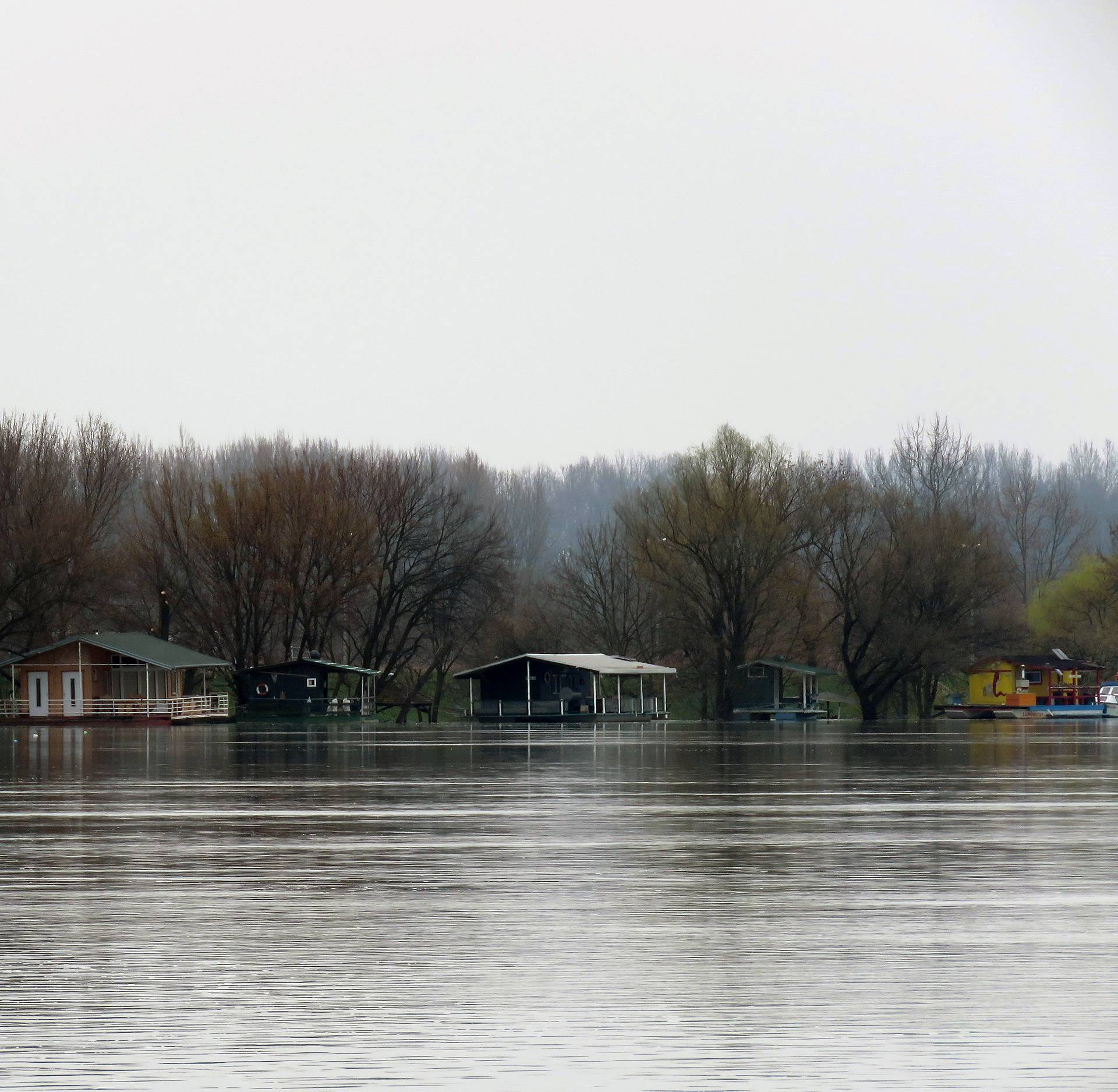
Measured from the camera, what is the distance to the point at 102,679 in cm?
6550

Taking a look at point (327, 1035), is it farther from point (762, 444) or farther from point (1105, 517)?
point (1105, 517)

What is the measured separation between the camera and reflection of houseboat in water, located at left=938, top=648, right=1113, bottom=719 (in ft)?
230

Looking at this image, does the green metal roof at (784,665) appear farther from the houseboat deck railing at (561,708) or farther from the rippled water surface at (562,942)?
the rippled water surface at (562,942)

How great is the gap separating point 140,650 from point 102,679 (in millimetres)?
2831

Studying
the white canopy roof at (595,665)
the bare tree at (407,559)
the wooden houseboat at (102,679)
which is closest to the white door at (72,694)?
the wooden houseboat at (102,679)

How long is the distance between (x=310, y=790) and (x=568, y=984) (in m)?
12.7

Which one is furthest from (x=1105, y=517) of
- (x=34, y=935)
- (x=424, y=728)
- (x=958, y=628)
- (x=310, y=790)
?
(x=34, y=935)

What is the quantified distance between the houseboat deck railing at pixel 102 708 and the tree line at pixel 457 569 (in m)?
3.48

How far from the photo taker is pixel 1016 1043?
235 inches

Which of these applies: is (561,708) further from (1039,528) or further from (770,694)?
(1039,528)

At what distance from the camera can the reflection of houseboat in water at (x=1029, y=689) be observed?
70000mm

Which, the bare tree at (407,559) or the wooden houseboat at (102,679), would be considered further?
the bare tree at (407,559)

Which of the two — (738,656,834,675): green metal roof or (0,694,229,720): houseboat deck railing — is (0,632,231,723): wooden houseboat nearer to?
(0,694,229,720): houseboat deck railing

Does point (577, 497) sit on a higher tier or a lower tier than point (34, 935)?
higher
